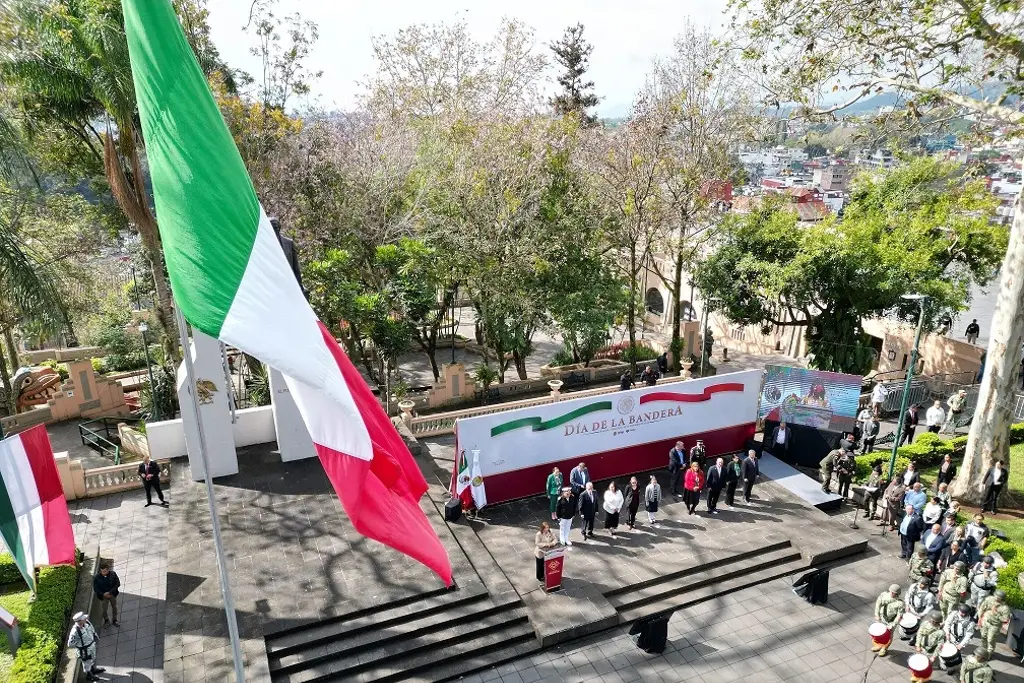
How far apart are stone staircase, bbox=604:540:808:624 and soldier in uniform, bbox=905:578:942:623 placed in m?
2.69

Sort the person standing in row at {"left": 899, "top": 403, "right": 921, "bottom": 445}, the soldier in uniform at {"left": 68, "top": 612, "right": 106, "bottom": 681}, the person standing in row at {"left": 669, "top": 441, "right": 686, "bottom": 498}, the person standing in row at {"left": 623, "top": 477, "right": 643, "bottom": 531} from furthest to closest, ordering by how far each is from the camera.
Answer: the person standing in row at {"left": 899, "top": 403, "right": 921, "bottom": 445} → the person standing in row at {"left": 669, "top": 441, "right": 686, "bottom": 498} → the person standing in row at {"left": 623, "top": 477, "right": 643, "bottom": 531} → the soldier in uniform at {"left": 68, "top": 612, "right": 106, "bottom": 681}

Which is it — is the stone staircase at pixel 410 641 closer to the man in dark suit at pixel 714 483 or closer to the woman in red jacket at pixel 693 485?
the woman in red jacket at pixel 693 485

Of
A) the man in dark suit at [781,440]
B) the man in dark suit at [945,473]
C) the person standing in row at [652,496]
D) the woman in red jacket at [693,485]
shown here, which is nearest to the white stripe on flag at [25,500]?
the person standing in row at [652,496]

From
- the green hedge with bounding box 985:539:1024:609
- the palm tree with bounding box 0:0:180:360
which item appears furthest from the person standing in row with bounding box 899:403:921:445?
the palm tree with bounding box 0:0:180:360

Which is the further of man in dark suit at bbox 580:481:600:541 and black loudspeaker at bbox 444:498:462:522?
black loudspeaker at bbox 444:498:462:522

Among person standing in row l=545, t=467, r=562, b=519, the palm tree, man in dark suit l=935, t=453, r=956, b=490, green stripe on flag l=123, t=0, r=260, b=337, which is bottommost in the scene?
man in dark suit l=935, t=453, r=956, b=490

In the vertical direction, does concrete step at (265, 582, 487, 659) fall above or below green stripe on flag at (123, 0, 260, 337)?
below

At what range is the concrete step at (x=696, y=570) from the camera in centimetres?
1419

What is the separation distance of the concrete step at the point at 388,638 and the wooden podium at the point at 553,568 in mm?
947

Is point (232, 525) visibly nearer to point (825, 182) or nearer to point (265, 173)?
point (265, 173)

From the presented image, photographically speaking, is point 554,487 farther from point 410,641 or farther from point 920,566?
point 920,566

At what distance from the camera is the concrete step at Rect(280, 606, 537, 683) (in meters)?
12.0

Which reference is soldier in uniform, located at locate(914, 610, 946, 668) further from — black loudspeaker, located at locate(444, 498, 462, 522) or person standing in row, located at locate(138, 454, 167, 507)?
person standing in row, located at locate(138, 454, 167, 507)

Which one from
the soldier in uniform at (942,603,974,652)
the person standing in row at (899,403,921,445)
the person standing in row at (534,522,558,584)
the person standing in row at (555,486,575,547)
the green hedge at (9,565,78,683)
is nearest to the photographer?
the green hedge at (9,565,78,683)
